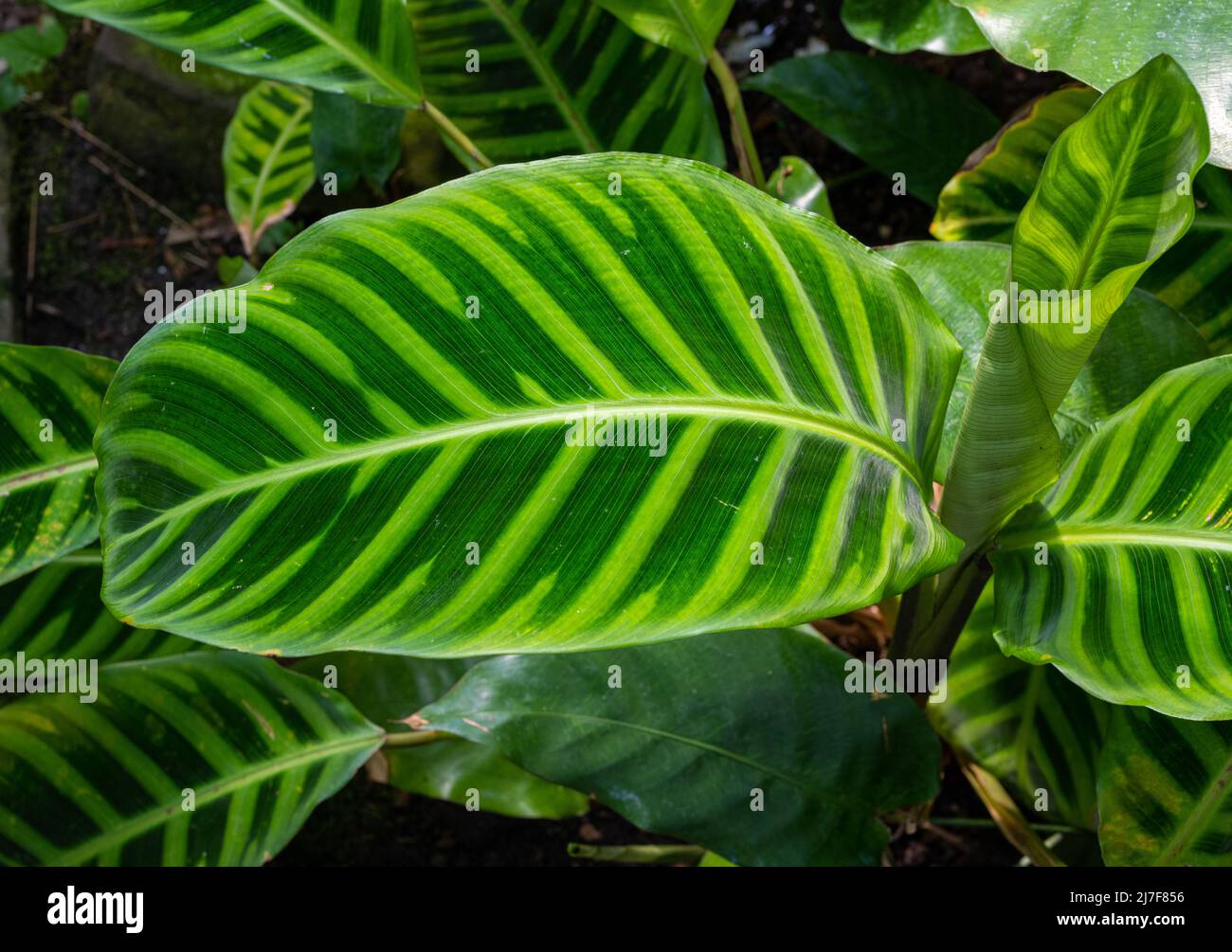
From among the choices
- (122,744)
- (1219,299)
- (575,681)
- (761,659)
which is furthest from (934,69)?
(122,744)

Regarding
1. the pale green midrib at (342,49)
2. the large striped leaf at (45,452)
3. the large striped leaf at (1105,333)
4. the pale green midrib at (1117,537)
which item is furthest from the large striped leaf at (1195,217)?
the large striped leaf at (45,452)

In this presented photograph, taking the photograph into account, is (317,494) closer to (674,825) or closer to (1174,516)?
(674,825)

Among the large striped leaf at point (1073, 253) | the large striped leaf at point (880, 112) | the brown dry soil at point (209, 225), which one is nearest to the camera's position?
the large striped leaf at point (1073, 253)

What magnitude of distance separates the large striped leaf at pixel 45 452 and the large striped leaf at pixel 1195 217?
101 cm

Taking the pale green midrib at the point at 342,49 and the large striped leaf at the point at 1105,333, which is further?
the pale green midrib at the point at 342,49

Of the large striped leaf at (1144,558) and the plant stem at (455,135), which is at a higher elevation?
the plant stem at (455,135)

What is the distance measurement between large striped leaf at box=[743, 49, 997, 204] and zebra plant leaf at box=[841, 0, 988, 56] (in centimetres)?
9

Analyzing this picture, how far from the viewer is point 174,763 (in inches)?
40.3

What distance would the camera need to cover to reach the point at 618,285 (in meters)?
0.65

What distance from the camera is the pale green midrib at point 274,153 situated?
5.27 feet

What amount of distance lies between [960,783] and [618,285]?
1078 mm

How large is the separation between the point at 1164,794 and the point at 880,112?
0.91 meters

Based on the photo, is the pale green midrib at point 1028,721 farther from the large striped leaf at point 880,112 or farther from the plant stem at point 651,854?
the large striped leaf at point 880,112

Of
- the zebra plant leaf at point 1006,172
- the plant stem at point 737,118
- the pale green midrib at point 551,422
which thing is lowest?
the pale green midrib at point 551,422
